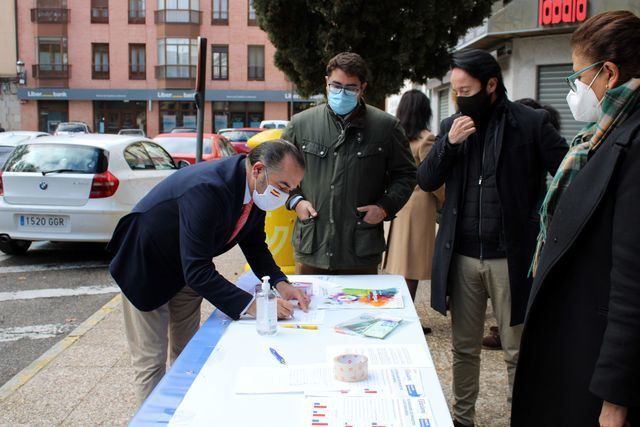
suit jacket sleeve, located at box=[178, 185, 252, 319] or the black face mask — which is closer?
suit jacket sleeve, located at box=[178, 185, 252, 319]

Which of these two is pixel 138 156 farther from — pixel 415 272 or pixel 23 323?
pixel 415 272

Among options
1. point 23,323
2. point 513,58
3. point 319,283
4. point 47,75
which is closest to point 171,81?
point 47,75

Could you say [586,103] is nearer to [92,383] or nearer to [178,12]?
[92,383]

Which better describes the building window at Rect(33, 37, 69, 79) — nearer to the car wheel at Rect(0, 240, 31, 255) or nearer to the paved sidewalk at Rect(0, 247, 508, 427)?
the car wheel at Rect(0, 240, 31, 255)

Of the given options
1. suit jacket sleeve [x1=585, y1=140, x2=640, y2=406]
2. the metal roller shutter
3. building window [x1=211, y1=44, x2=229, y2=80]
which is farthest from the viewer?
building window [x1=211, y1=44, x2=229, y2=80]

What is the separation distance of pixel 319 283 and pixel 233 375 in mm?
1240

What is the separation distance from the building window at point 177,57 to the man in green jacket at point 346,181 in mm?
40179

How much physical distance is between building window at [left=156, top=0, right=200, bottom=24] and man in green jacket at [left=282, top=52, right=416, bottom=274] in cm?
4118

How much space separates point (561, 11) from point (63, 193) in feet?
29.9

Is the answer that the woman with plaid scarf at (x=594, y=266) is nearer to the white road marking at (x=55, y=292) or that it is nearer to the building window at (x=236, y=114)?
the white road marking at (x=55, y=292)

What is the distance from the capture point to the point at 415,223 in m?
5.11

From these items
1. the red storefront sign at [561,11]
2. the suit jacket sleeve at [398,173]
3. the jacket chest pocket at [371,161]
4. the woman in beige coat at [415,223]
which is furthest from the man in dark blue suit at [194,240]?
the red storefront sign at [561,11]

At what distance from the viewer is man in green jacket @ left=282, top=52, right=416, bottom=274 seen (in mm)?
3516

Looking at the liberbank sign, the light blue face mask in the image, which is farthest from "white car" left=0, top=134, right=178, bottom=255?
the liberbank sign
